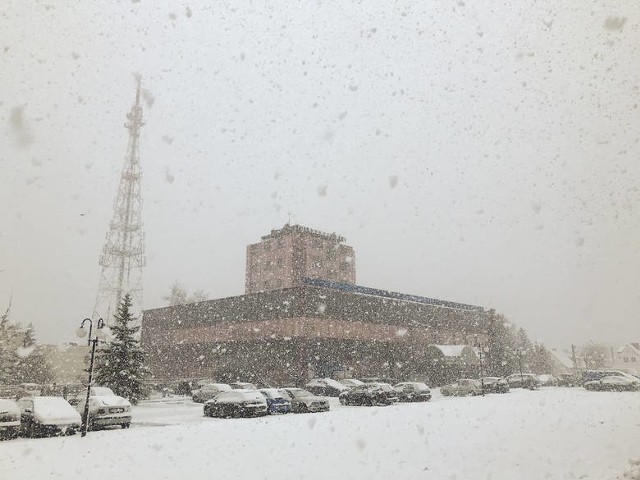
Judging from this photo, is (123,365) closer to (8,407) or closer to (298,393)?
(298,393)

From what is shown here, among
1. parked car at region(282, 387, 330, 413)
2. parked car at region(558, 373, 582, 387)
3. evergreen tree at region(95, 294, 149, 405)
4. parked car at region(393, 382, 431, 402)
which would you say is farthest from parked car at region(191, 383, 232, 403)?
parked car at region(558, 373, 582, 387)

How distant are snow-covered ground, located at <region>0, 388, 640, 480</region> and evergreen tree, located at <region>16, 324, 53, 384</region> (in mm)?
33301

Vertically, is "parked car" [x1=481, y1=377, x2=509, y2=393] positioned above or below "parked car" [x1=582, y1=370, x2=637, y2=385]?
below

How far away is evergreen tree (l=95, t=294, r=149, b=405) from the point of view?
26.4 m

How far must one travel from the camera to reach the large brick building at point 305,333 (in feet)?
131

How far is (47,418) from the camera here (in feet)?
47.2

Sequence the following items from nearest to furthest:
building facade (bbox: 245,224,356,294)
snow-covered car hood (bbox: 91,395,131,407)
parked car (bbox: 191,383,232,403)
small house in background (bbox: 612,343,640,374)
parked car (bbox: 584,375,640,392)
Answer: snow-covered car hood (bbox: 91,395,131,407) → parked car (bbox: 191,383,232,403) → parked car (bbox: 584,375,640,392) → building facade (bbox: 245,224,356,294) → small house in background (bbox: 612,343,640,374)

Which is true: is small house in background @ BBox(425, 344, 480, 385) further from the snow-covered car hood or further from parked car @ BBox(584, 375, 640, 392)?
the snow-covered car hood

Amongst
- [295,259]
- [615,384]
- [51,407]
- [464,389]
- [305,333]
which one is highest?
[295,259]

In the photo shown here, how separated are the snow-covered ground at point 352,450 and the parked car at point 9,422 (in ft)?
2.10

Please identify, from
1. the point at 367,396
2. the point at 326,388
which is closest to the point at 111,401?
the point at 367,396

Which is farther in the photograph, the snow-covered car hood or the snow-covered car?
the snow-covered car hood

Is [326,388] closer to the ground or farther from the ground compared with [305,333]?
closer to the ground

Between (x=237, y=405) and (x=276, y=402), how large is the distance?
95.1 inches
